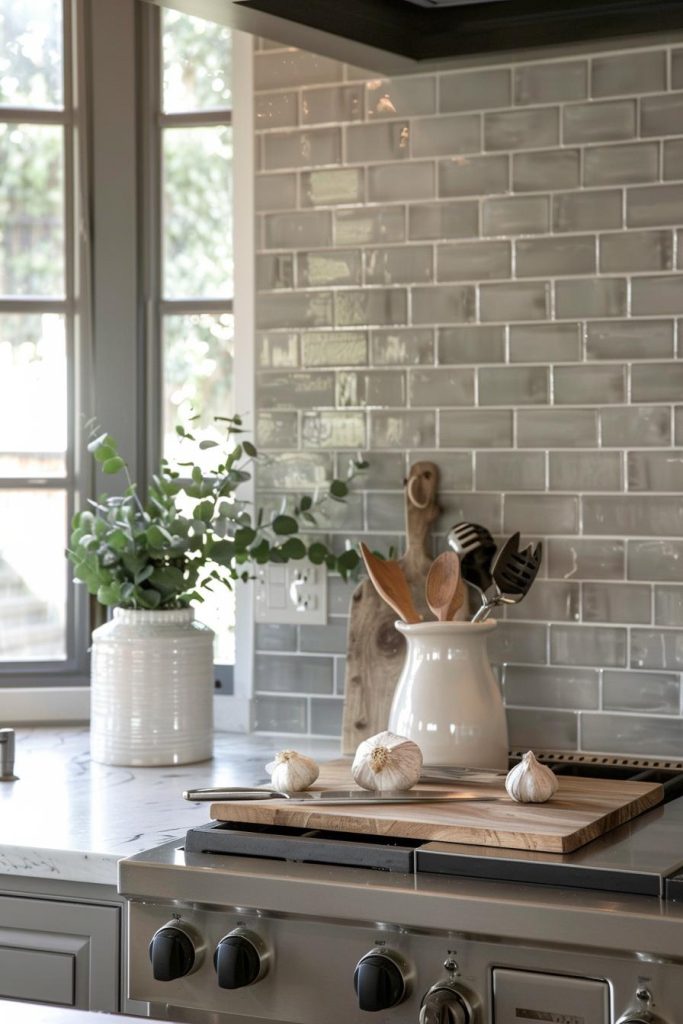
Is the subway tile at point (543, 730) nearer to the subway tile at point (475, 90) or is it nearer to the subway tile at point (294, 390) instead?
the subway tile at point (294, 390)

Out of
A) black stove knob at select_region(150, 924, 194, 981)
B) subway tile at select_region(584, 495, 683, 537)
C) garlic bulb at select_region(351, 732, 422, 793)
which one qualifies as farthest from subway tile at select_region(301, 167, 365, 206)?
black stove knob at select_region(150, 924, 194, 981)

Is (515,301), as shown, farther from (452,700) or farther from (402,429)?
(452,700)

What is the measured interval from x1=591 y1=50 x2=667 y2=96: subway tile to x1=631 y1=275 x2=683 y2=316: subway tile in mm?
348

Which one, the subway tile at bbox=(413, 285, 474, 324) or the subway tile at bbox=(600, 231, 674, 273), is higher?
the subway tile at bbox=(600, 231, 674, 273)

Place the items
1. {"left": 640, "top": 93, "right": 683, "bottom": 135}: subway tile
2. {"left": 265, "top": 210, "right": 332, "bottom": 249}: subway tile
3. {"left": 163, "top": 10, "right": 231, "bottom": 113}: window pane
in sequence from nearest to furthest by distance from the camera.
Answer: {"left": 640, "top": 93, "right": 683, "bottom": 135}: subway tile < {"left": 265, "top": 210, "right": 332, "bottom": 249}: subway tile < {"left": 163, "top": 10, "right": 231, "bottom": 113}: window pane

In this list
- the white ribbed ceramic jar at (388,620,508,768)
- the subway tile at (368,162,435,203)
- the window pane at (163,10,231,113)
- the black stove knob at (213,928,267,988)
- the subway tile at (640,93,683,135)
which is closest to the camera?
the black stove knob at (213,928,267,988)

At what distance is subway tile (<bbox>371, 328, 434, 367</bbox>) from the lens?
276 centimetres

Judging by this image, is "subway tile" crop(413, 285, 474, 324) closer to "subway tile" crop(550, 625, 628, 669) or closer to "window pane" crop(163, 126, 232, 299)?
"window pane" crop(163, 126, 232, 299)

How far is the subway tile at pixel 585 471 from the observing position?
8.55ft

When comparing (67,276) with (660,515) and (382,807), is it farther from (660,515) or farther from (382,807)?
(382,807)

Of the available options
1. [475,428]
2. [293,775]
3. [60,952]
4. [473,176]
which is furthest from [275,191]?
[60,952]

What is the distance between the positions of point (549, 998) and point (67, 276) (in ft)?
6.55

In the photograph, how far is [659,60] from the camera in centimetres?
256

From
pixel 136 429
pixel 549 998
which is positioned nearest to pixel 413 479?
pixel 136 429
